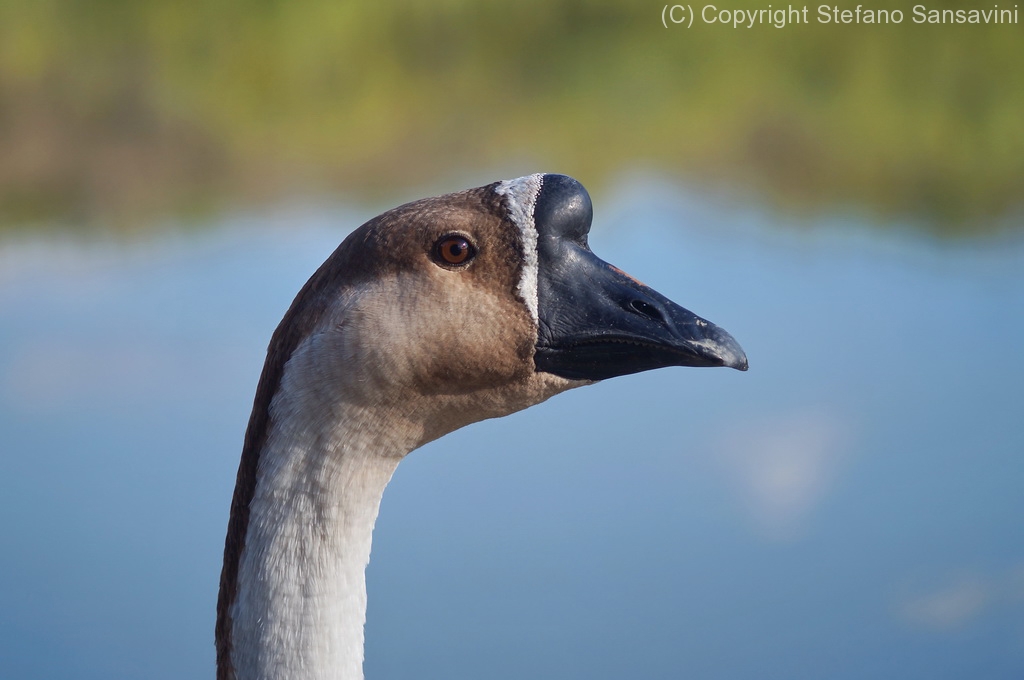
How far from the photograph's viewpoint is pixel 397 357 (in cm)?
108

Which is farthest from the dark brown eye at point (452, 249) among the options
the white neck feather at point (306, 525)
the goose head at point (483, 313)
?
the white neck feather at point (306, 525)

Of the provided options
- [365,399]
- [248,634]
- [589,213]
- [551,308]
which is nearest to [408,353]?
[365,399]

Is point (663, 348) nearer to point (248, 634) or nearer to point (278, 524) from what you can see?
point (278, 524)

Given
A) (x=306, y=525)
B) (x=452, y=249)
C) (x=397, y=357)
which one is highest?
(x=452, y=249)

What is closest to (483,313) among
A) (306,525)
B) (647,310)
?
(647,310)

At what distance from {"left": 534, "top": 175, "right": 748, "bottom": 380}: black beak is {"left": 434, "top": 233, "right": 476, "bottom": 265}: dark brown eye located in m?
0.09

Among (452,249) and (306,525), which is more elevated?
(452,249)

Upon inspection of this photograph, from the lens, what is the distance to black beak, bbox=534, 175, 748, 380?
3.53 feet

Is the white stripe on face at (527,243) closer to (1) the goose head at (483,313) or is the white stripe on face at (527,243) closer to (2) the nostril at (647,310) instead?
(1) the goose head at (483,313)

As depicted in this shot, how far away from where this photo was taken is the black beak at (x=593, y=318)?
1077 millimetres

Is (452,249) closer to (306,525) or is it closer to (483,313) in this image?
(483,313)

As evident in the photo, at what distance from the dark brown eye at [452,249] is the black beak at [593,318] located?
9 cm

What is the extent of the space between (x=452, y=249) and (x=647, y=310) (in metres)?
0.24

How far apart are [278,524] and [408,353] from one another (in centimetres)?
26
